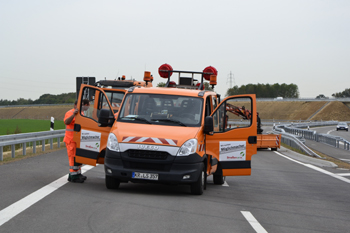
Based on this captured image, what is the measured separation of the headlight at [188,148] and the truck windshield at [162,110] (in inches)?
22.5

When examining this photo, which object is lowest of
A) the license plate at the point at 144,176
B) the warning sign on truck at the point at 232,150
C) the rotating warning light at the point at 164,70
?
the license plate at the point at 144,176

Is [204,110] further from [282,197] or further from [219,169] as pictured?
[282,197]

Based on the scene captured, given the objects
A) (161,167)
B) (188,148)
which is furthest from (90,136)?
(188,148)

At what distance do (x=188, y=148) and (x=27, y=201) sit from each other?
2853 mm

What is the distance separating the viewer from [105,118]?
9320mm

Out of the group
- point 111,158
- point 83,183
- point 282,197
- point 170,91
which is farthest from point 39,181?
point 282,197

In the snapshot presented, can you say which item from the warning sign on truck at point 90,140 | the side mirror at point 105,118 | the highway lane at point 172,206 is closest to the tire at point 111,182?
the highway lane at point 172,206

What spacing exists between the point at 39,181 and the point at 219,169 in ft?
12.3

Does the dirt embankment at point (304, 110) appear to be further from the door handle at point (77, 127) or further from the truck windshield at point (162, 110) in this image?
the door handle at point (77, 127)

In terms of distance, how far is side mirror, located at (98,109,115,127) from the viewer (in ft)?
30.4

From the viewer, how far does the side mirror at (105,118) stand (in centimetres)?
927

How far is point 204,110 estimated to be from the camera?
31.5 feet

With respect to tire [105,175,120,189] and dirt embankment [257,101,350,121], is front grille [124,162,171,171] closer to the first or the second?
tire [105,175,120,189]

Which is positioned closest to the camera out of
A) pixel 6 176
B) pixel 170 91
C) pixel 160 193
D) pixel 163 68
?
pixel 160 193
